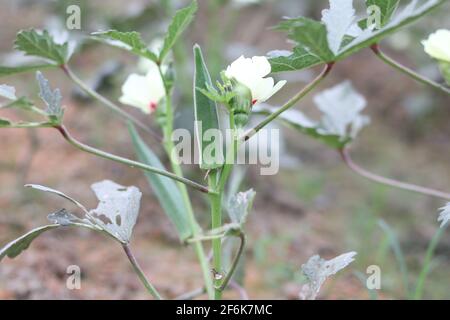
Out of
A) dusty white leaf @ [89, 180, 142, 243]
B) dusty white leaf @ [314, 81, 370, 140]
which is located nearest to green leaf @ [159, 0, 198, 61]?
dusty white leaf @ [89, 180, 142, 243]

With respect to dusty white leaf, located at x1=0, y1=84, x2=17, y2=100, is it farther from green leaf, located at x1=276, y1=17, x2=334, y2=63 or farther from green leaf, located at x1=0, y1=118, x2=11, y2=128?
green leaf, located at x1=276, y1=17, x2=334, y2=63

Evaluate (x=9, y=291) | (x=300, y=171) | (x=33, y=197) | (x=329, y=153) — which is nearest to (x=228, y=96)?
(x=9, y=291)

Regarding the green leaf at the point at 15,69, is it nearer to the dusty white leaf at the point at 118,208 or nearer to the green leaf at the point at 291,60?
the dusty white leaf at the point at 118,208

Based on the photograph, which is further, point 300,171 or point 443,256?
point 300,171

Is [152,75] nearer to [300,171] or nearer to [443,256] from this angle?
[443,256]

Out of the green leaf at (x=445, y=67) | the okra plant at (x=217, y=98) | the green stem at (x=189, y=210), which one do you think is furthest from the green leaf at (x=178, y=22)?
the green leaf at (x=445, y=67)

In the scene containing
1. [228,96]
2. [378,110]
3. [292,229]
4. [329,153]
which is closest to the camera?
[228,96]
